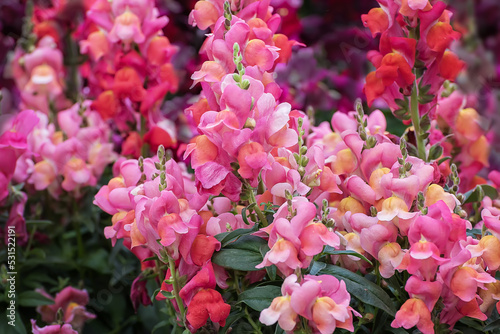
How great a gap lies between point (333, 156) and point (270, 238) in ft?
0.65

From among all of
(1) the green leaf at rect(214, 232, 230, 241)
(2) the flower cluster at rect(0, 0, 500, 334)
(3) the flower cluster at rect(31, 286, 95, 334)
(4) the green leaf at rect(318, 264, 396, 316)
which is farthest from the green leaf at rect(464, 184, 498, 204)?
(3) the flower cluster at rect(31, 286, 95, 334)

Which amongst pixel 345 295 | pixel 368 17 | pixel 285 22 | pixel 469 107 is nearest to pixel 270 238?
pixel 345 295

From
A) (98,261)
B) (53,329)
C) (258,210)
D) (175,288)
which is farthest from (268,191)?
(98,261)

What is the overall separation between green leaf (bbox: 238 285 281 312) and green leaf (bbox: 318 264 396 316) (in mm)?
59

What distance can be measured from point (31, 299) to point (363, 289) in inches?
22.7

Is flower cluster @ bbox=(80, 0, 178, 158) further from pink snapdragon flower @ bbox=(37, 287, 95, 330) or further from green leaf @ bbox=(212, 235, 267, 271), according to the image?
green leaf @ bbox=(212, 235, 267, 271)

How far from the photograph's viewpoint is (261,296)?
692mm

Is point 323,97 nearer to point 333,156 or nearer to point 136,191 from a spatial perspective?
point 333,156

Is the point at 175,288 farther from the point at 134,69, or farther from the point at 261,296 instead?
the point at 134,69

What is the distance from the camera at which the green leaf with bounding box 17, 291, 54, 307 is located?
99cm

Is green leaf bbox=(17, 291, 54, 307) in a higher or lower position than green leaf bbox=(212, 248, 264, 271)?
lower

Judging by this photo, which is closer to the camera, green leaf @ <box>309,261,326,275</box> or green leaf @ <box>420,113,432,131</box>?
green leaf @ <box>309,261,326,275</box>

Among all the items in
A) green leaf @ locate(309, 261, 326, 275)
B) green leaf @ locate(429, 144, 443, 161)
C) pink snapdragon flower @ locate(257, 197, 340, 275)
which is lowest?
green leaf @ locate(429, 144, 443, 161)

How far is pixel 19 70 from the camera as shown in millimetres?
1350
